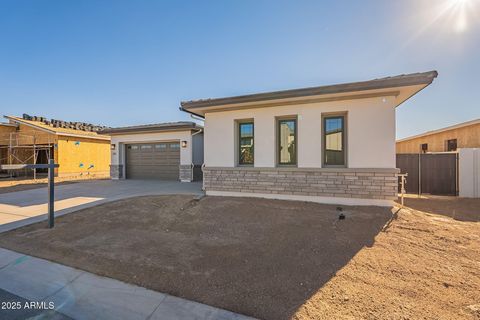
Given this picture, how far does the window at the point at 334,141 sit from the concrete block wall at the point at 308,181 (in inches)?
16.1

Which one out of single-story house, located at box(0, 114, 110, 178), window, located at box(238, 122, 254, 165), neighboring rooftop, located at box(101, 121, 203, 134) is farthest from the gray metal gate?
single-story house, located at box(0, 114, 110, 178)

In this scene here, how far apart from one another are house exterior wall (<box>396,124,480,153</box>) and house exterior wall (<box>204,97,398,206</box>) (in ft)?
35.5

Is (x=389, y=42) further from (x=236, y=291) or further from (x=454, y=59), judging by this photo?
(x=236, y=291)

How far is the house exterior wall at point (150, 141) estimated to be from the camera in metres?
12.2

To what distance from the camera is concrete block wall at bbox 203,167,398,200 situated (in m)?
5.99

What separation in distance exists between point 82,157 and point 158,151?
8.97 m

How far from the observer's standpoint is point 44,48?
10.2m

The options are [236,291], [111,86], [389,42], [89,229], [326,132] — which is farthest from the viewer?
[111,86]

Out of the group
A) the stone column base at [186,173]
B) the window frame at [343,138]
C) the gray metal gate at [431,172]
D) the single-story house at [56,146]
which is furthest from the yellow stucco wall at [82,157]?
the gray metal gate at [431,172]

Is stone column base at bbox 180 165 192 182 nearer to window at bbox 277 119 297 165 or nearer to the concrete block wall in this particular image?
the concrete block wall

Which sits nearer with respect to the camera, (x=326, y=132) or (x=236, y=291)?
(x=236, y=291)

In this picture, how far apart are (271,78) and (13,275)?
10099mm

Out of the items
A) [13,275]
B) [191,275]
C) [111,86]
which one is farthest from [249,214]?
[111,86]

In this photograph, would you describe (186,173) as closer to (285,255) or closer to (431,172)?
(285,255)
